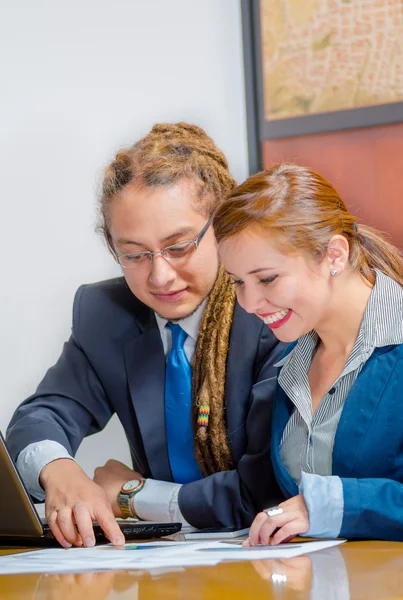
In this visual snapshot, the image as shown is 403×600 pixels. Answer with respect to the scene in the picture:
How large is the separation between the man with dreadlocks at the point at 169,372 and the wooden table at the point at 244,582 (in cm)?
53

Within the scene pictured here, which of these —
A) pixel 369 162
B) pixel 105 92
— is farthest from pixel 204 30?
pixel 369 162

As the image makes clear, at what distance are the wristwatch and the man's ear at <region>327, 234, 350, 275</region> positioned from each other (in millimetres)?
630

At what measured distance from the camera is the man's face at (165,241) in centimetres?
169

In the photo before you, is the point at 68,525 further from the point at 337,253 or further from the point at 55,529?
the point at 337,253

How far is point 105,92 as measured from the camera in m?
2.57

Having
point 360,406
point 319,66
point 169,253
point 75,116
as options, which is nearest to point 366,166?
point 319,66

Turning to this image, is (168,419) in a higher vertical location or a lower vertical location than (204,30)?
lower

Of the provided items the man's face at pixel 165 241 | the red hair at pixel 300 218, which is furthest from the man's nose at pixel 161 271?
the red hair at pixel 300 218

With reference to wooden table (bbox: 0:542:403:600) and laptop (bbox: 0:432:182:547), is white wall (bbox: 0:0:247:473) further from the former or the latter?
wooden table (bbox: 0:542:403:600)

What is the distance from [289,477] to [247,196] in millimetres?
471

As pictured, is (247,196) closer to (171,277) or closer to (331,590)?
(171,277)

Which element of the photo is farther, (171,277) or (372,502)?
(171,277)

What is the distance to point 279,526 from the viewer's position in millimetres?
1228

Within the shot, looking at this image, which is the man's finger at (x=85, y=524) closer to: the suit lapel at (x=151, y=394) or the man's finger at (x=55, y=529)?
the man's finger at (x=55, y=529)
